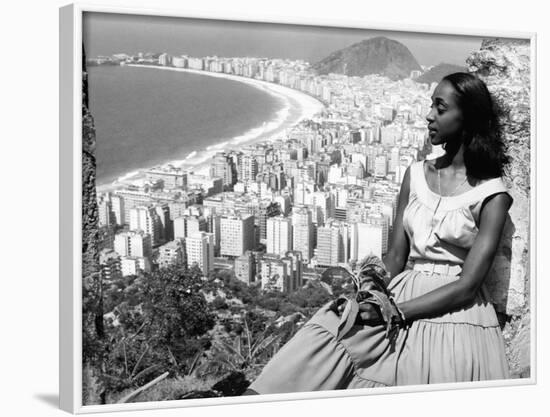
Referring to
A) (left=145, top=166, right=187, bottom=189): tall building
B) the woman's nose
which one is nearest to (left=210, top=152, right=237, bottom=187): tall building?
(left=145, top=166, right=187, bottom=189): tall building

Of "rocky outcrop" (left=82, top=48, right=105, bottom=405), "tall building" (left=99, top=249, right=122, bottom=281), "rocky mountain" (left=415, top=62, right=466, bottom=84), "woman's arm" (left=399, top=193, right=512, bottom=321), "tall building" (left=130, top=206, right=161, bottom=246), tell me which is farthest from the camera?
"rocky mountain" (left=415, top=62, right=466, bottom=84)

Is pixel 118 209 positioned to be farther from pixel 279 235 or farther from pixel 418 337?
pixel 418 337

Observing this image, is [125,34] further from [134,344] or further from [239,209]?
[134,344]

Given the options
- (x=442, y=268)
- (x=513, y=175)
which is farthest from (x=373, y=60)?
(x=442, y=268)

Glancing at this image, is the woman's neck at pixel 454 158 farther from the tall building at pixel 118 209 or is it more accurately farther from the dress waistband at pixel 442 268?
the tall building at pixel 118 209

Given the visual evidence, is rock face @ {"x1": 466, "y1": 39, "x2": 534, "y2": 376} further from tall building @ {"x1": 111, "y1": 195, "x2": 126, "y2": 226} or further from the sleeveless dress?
tall building @ {"x1": 111, "y1": 195, "x2": 126, "y2": 226}

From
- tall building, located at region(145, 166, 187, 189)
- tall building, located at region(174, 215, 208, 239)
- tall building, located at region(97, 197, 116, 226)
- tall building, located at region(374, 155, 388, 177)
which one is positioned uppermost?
tall building, located at region(374, 155, 388, 177)
